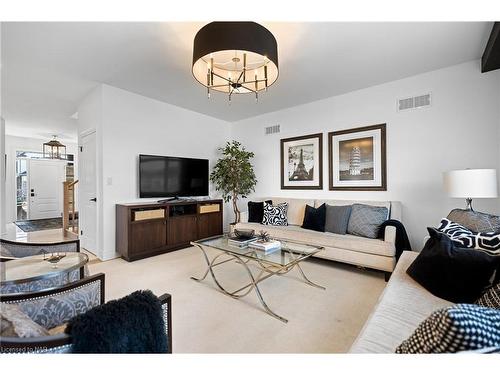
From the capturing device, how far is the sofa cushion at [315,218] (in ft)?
11.2

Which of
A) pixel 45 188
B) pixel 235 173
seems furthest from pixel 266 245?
pixel 45 188

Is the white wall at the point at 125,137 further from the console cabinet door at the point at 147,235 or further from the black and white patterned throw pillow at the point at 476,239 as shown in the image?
the black and white patterned throw pillow at the point at 476,239

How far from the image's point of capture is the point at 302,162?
4254 millimetres

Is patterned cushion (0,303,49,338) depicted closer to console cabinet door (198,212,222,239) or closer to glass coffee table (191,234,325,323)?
glass coffee table (191,234,325,323)

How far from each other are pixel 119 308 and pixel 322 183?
370 centimetres

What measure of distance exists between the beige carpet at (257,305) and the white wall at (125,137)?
36.0 inches

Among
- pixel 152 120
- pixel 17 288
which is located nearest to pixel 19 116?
pixel 152 120

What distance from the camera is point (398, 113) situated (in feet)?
10.8

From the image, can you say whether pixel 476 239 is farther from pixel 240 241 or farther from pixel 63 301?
pixel 63 301

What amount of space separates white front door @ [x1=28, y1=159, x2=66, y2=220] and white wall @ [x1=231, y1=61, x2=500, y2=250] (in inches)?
341
